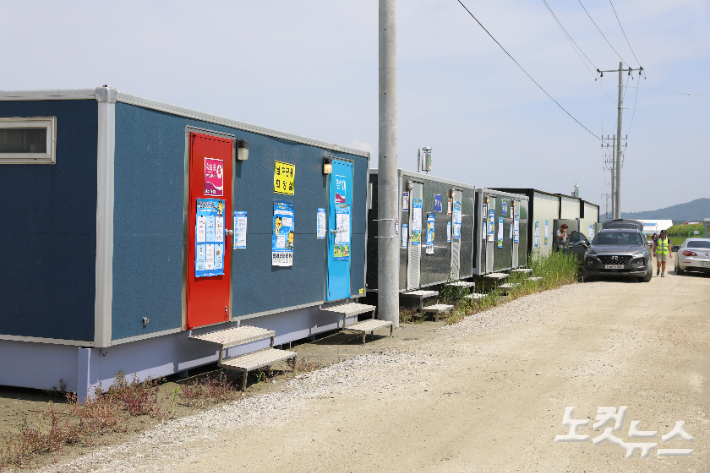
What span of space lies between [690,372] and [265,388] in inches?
195

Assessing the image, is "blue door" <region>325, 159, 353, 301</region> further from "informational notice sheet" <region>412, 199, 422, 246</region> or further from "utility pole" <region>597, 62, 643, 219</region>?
"utility pole" <region>597, 62, 643, 219</region>

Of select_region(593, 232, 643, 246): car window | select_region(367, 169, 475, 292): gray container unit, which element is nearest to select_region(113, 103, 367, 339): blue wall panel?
select_region(367, 169, 475, 292): gray container unit

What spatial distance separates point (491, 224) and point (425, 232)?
4688mm

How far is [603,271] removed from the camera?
20.8 meters

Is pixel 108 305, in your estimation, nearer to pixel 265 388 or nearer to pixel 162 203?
pixel 162 203

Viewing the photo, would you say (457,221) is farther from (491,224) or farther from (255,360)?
(255,360)

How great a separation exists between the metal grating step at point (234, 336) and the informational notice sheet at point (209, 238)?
0.66 m

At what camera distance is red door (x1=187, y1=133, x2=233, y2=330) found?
740 centimetres

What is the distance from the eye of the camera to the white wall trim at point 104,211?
6.30 m

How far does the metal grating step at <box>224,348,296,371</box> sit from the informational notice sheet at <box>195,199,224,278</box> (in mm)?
991

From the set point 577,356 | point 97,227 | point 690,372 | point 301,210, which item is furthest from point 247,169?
point 690,372

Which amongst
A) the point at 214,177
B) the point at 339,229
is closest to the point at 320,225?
the point at 339,229

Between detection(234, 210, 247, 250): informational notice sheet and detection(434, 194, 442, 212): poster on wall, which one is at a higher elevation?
detection(434, 194, 442, 212): poster on wall

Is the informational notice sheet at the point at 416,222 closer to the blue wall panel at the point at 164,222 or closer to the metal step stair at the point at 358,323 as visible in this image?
the metal step stair at the point at 358,323
